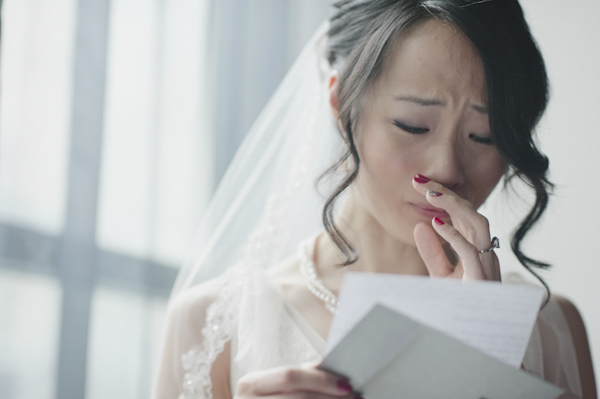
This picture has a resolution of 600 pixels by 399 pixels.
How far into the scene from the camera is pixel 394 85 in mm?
1062

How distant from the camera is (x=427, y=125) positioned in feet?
3.37

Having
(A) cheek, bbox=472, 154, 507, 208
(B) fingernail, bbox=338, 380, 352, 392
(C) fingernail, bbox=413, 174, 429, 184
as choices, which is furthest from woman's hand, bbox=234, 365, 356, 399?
(A) cheek, bbox=472, 154, 507, 208

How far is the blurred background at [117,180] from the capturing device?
3.50 feet

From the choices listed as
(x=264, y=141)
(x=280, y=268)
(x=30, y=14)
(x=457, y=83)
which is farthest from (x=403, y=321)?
(x=30, y=14)

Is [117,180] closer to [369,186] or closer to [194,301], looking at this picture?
[194,301]

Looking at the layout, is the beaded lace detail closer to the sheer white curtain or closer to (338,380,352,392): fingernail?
the sheer white curtain

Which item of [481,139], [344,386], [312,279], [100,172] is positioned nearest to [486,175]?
[481,139]

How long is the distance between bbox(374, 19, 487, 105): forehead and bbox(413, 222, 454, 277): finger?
0.84 feet

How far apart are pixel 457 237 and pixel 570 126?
45 centimetres

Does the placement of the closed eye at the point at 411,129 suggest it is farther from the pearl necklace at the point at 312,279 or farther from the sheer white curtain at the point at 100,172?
the sheer white curtain at the point at 100,172

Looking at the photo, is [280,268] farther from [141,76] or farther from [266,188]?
[141,76]

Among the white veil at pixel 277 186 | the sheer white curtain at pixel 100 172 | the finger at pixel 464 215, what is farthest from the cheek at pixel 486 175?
the sheer white curtain at pixel 100 172

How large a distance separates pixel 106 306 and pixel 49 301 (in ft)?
0.65

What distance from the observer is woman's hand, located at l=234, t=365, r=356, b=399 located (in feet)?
2.25
